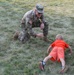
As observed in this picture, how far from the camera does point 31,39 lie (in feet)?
23.2

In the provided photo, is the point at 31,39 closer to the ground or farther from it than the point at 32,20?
closer to the ground

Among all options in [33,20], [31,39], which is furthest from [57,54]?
[31,39]

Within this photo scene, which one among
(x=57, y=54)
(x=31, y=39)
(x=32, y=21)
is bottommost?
(x=31, y=39)

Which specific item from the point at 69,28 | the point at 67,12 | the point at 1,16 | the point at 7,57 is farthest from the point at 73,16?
the point at 7,57

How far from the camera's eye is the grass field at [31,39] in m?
5.60

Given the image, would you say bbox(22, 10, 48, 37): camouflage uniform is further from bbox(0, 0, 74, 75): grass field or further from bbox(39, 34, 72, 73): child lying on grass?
bbox(39, 34, 72, 73): child lying on grass

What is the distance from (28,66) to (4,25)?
2856 mm

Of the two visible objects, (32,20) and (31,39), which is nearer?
(32,20)

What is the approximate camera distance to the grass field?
5.60 m

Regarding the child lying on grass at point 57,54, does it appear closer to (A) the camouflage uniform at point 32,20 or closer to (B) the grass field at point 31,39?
(B) the grass field at point 31,39

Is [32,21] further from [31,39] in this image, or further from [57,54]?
[57,54]

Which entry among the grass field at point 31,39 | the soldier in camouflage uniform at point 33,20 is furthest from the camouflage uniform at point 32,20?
the grass field at point 31,39

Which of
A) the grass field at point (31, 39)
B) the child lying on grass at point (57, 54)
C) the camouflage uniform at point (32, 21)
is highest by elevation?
the camouflage uniform at point (32, 21)

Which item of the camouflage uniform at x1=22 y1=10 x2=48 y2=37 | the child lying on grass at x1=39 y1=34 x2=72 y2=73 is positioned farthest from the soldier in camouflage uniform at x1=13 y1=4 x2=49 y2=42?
the child lying on grass at x1=39 y1=34 x2=72 y2=73
